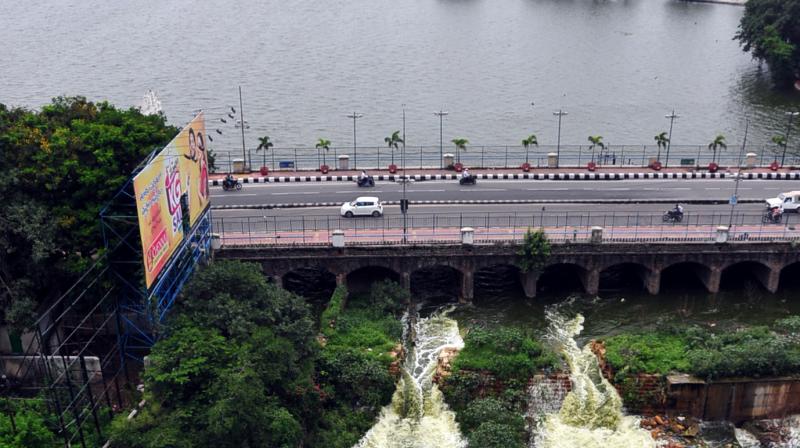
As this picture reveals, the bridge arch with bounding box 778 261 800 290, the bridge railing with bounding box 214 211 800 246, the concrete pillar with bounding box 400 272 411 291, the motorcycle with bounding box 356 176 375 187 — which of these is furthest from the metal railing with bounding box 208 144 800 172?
the concrete pillar with bounding box 400 272 411 291

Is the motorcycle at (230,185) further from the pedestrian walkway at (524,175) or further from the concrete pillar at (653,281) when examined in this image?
the concrete pillar at (653,281)

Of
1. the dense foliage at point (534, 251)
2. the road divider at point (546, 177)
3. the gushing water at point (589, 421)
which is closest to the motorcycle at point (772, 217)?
the road divider at point (546, 177)

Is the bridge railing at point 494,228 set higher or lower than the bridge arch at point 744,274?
higher

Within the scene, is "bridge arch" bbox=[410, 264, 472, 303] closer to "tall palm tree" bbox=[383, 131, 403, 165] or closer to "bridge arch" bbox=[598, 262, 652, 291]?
"bridge arch" bbox=[598, 262, 652, 291]

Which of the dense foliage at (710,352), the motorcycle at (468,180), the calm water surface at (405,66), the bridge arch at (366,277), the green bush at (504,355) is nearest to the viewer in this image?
the dense foliage at (710,352)

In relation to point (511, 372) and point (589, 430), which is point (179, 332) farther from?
point (589, 430)

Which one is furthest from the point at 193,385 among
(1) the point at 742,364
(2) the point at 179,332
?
(1) the point at 742,364
